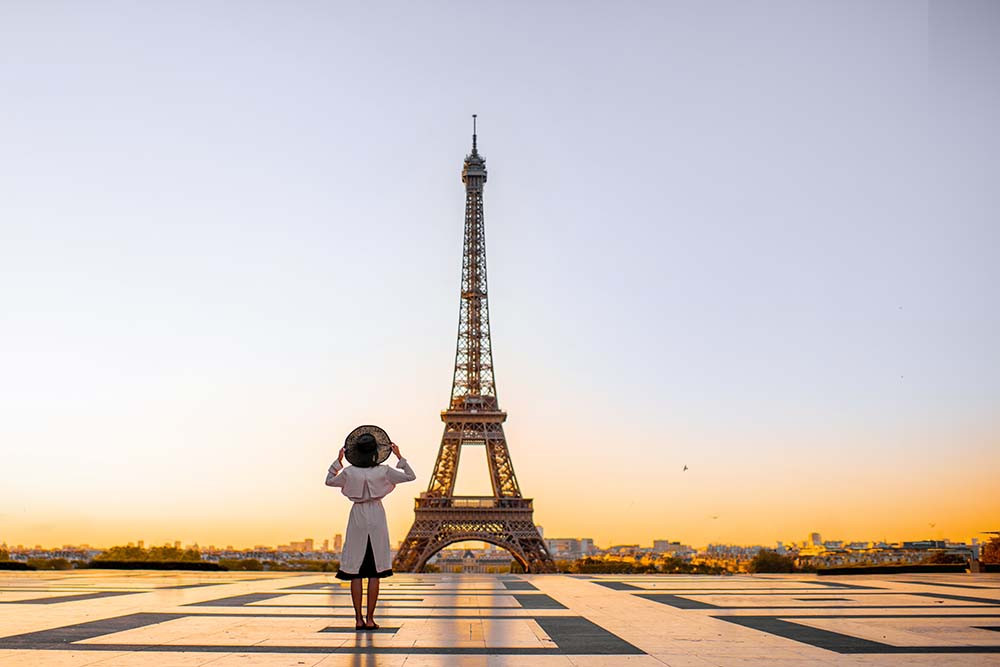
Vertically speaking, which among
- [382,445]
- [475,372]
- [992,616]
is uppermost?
[475,372]

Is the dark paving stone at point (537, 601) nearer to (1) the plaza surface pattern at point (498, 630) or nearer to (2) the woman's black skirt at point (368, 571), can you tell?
(1) the plaza surface pattern at point (498, 630)

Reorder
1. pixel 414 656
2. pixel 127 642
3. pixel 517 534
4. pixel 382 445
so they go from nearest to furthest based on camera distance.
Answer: pixel 414 656 → pixel 127 642 → pixel 382 445 → pixel 517 534

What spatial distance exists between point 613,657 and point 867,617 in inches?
195

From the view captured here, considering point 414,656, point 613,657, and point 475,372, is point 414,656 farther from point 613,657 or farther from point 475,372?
point 475,372

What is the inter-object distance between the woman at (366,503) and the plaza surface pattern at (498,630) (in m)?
0.50

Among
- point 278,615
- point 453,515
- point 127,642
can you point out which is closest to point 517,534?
point 453,515

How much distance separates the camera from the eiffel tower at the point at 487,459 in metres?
45.2

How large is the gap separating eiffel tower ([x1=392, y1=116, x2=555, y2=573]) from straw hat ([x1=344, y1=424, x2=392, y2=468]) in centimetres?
3675

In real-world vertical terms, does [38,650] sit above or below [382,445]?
below

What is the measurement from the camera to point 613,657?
6.15 m

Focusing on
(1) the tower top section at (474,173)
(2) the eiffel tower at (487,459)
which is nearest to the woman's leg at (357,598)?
(2) the eiffel tower at (487,459)

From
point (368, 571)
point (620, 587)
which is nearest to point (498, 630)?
point (368, 571)

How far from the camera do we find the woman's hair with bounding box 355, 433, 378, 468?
27.5ft

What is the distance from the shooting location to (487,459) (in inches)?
1937
